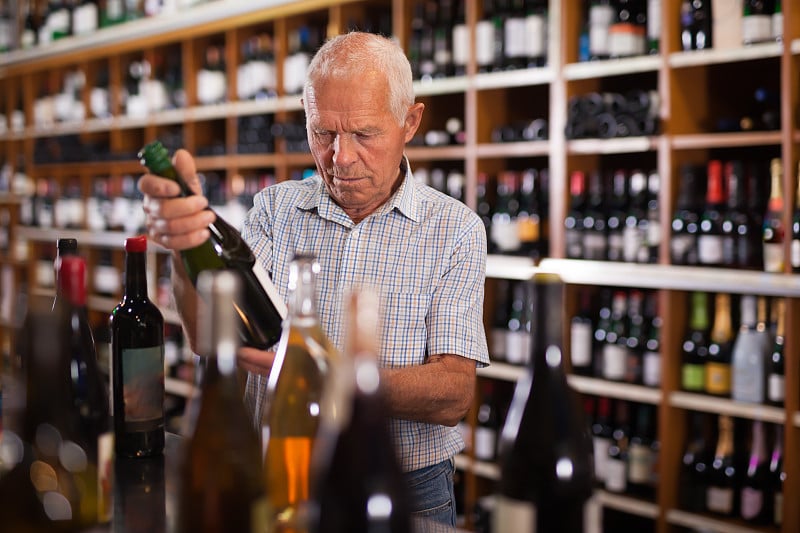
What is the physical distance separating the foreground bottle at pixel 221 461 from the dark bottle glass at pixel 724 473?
2029 mm

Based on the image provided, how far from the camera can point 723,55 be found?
2.29 m

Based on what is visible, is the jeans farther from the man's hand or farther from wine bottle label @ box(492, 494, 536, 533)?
wine bottle label @ box(492, 494, 536, 533)

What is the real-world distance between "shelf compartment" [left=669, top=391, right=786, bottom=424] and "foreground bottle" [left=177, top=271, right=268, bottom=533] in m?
1.87

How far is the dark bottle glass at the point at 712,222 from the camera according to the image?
7.84 feet

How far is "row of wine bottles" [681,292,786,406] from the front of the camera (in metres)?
2.35

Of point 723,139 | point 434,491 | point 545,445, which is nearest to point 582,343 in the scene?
point 723,139

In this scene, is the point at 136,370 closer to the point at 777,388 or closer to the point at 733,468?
the point at 777,388

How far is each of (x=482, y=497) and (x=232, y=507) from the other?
2.40 meters

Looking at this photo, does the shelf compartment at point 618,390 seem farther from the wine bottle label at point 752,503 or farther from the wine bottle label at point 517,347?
the wine bottle label at point 752,503

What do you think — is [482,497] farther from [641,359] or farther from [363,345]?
[363,345]

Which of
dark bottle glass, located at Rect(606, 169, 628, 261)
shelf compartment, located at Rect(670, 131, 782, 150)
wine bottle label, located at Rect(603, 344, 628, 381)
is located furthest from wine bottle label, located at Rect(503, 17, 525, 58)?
wine bottle label, located at Rect(603, 344, 628, 381)

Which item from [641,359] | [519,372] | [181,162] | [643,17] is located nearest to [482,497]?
[519,372]

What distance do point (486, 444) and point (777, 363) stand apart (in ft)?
3.12

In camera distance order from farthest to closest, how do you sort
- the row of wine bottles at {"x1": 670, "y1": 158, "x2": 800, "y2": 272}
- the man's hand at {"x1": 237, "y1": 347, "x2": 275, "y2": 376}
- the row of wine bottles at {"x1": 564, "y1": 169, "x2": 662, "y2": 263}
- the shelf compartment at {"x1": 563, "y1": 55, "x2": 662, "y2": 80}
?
1. the row of wine bottles at {"x1": 564, "y1": 169, "x2": 662, "y2": 263}
2. the shelf compartment at {"x1": 563, "y1": 55, "x2": 662, "y2": 80}
3. the row of wine bottles at {"x1": 670, "y1": 158, "x2": 800, "y2": 272}
4. the man's hand at {"x1": 237, "y1": 347, "x2": 275, "y2": 376}
